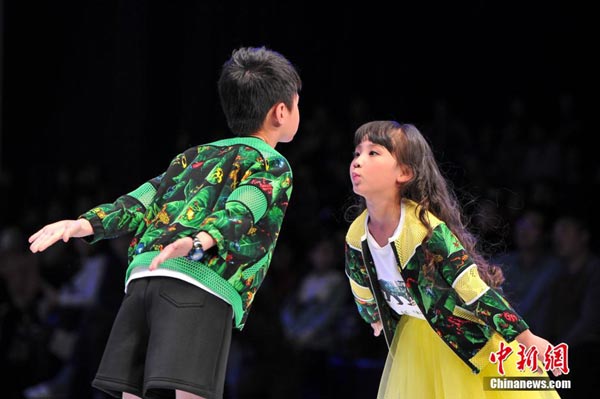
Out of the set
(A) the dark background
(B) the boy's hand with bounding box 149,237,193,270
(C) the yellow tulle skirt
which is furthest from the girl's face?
(A) the dark background

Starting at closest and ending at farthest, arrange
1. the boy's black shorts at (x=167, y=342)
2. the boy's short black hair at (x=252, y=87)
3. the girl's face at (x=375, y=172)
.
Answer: the boy's black shorts at (x=167, y=342) → the boy's short black hair at (x=252, y=87) → the girl's face at (x=375, y=172)

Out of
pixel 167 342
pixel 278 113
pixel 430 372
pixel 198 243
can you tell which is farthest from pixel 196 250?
pixel 430 372

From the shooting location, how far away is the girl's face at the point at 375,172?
98.7 inches

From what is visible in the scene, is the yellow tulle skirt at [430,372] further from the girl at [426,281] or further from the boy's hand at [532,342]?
the boy's hand at [532,342]

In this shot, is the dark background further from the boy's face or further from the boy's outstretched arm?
the boy's outstretched arm

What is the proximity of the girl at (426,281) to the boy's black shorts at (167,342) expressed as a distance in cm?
56

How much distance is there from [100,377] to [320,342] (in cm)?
253

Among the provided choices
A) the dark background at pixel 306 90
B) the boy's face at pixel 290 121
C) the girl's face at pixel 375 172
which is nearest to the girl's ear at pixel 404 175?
the girl's face at pixel 375 172

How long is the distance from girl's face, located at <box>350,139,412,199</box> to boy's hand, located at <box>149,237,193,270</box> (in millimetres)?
642

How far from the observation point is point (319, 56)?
19.9ft

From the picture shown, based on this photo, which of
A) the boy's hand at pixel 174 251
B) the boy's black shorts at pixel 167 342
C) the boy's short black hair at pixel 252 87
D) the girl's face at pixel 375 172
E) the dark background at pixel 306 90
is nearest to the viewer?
the boy's hand at pixel 174 251

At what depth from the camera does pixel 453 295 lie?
2473mm

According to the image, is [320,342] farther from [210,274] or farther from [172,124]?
[210,274]
